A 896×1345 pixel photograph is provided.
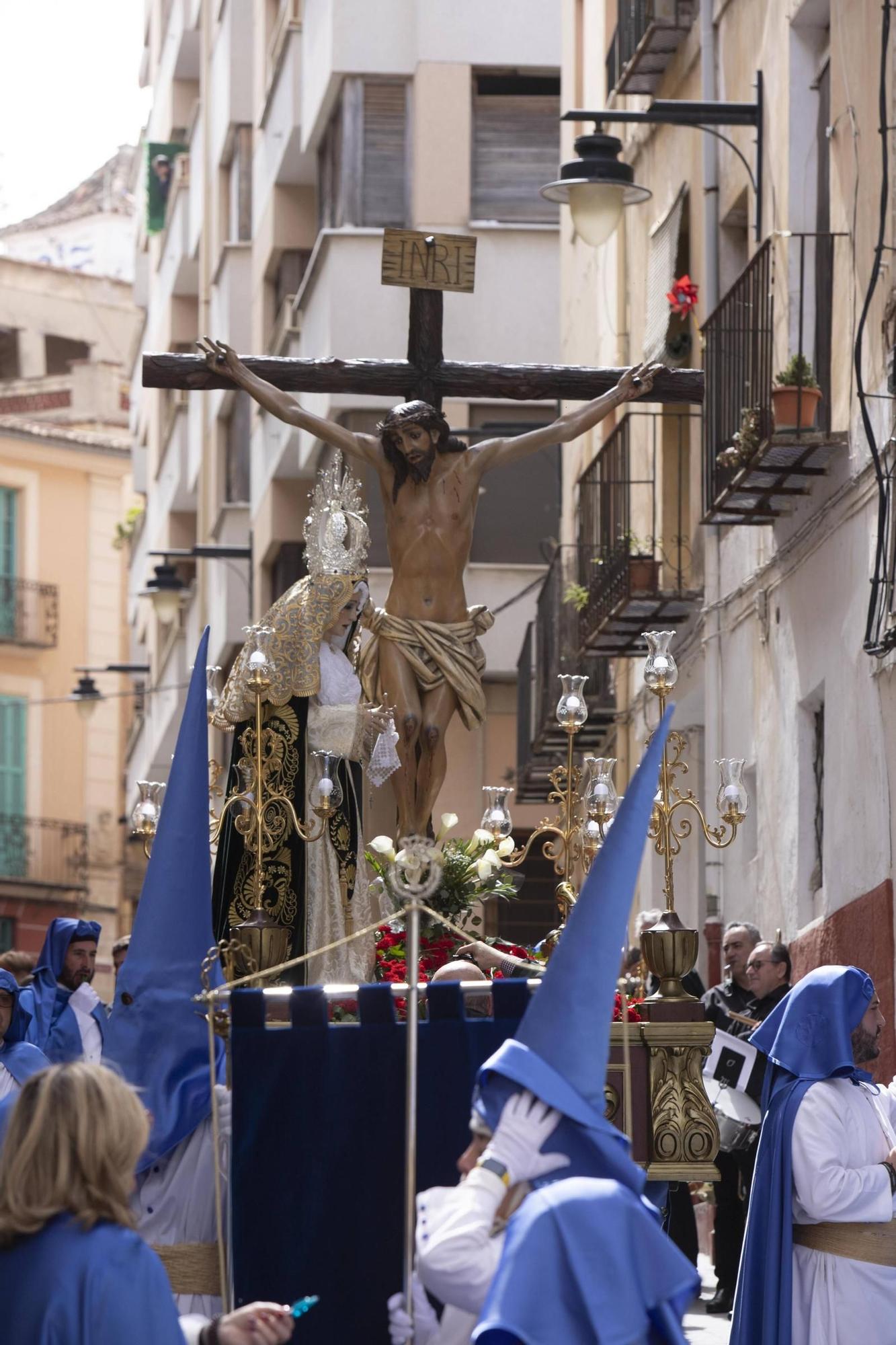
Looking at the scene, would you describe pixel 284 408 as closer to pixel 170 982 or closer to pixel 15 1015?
pixel 15 1015

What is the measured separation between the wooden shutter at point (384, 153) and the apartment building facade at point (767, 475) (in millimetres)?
3122

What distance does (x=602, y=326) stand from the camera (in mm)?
20953

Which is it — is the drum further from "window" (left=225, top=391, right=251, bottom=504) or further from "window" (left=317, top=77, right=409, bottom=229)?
"window" (left=225, top=391, right=251, bottom=504)

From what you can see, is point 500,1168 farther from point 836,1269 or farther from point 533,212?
point 533,212

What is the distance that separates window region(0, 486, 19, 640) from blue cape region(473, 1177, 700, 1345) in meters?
36.2

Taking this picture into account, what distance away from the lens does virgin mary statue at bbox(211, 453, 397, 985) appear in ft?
29.6

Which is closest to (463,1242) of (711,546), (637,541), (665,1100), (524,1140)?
(524,1140)

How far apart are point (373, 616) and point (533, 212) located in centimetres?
1433

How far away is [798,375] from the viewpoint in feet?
42.1

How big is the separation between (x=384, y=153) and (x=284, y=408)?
13158 millimetres

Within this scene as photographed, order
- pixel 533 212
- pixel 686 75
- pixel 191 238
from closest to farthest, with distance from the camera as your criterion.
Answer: pixel 686 75, pixel 533 212, pixel 191 238

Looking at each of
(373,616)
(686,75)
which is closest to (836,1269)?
(373,616)

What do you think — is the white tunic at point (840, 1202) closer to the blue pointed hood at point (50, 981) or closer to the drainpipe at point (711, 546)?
the blue pointed hood at point (50, 981)

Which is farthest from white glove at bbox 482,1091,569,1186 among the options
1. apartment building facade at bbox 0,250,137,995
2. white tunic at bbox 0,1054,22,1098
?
apartment building facade at bbox 0,250,137,995
